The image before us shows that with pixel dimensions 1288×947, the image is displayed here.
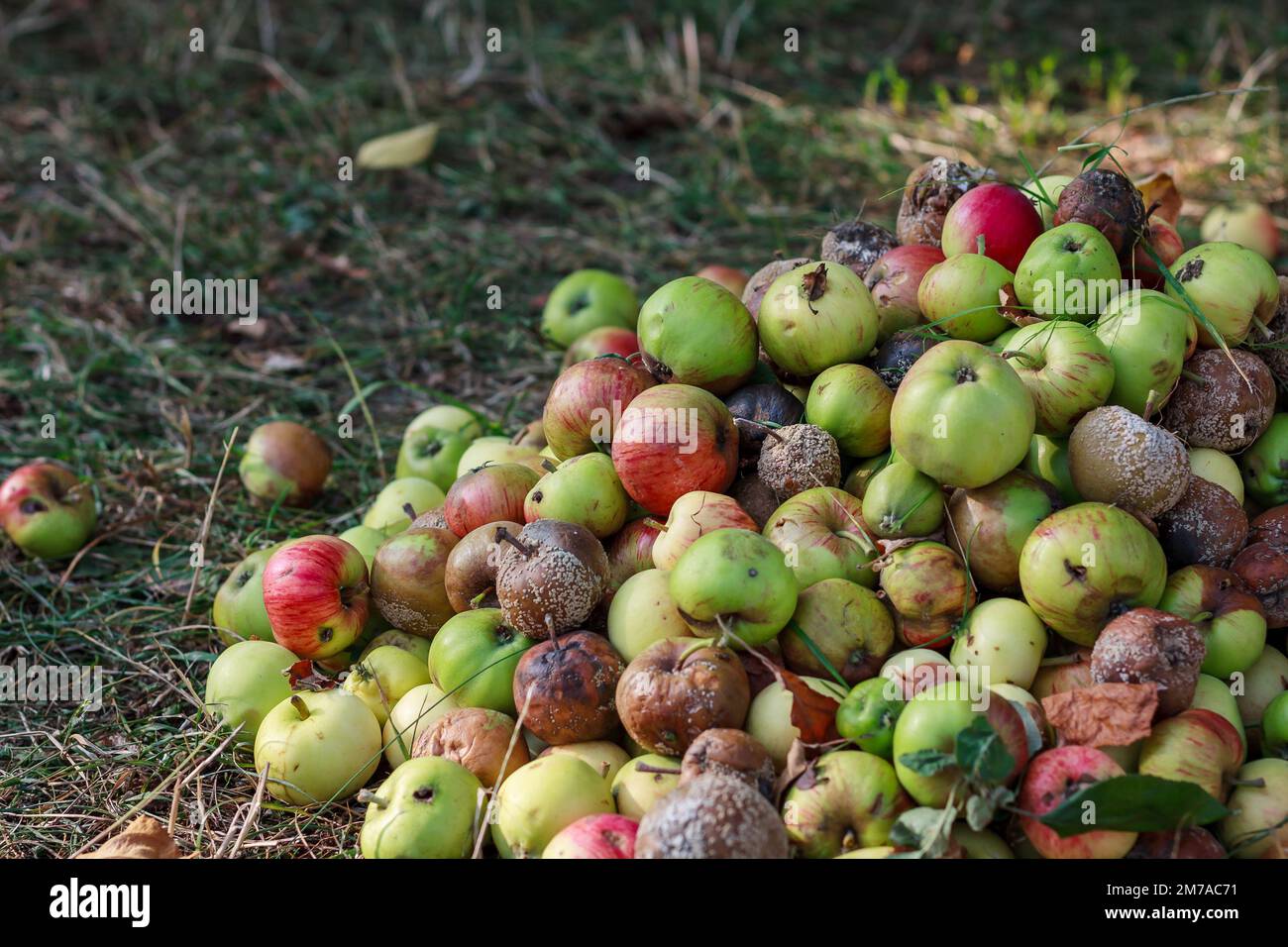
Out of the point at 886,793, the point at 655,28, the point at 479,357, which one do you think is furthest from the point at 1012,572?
Answer: the point at 655,28

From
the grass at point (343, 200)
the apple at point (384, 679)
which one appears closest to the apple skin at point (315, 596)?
the apple at point (384, 679)

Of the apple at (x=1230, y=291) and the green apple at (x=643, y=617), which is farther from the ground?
the apple at (x=1230, y=291)

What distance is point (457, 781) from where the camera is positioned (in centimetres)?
279

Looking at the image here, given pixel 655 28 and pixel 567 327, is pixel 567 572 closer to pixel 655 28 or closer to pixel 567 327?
pixel 567 327

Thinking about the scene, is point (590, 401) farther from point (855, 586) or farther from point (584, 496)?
point (855, 586)

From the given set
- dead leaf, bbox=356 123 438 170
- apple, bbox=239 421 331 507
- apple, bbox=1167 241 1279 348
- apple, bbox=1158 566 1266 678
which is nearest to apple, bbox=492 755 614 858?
apple, bbox=1158 566 1266 678

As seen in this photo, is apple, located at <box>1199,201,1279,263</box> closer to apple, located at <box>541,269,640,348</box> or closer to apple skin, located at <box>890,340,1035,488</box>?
apple, located at <box>541,269,640,348</box>

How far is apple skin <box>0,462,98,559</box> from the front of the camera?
14.2 ft

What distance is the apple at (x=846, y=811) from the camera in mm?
2506

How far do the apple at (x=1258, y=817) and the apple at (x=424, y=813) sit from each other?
5.48 feet

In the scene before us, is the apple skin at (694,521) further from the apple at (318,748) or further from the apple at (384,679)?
the apple at (318,748)

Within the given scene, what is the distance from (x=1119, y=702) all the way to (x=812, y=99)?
587 cm
